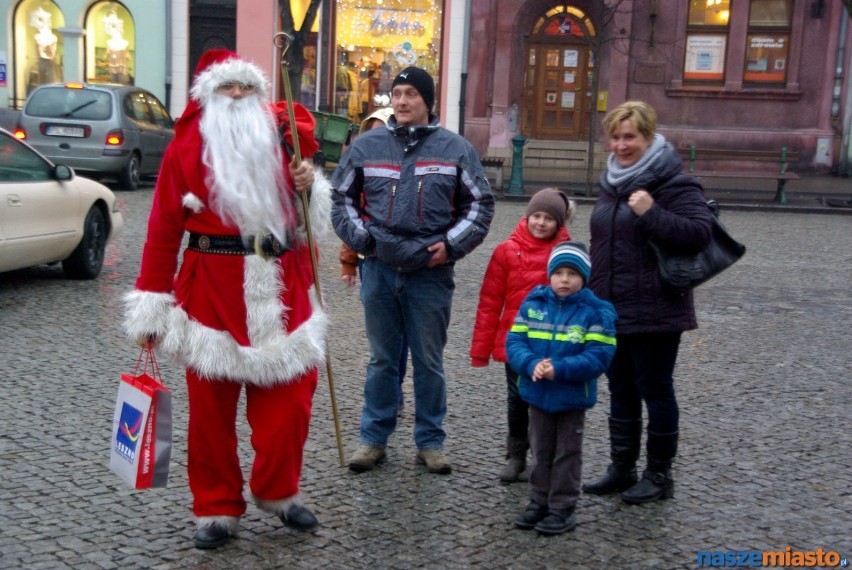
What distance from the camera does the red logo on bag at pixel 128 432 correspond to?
13.7ft

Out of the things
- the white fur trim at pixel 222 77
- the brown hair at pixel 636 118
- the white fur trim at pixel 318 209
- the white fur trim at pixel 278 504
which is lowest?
the white fur trim at pixel 278 504

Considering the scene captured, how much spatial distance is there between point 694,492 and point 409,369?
2.65m

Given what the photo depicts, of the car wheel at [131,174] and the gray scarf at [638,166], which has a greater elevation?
the gray scarf at [638,166]

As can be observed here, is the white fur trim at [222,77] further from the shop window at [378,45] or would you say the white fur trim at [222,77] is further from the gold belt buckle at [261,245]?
the shop window at [378,45]

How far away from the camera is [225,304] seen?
426 cm

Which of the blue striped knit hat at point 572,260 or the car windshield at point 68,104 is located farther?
the car windshield at point 68,104

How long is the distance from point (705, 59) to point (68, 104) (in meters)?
14.1

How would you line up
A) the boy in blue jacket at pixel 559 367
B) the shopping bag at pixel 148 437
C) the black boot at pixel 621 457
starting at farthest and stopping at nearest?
the black boot at pixel 621 457, the boy in blue jacket at pixel 559 367, the shopping bag at pixel 148 437

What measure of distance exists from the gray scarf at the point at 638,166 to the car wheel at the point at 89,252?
644 centimetres

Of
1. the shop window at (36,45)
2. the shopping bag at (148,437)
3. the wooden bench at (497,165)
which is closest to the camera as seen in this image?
the shopping bag at (148,437)

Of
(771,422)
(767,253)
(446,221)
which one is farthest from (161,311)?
(767,253)

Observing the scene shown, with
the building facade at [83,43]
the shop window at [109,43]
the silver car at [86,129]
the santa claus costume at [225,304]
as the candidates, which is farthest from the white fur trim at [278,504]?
the shop window at [109,43]

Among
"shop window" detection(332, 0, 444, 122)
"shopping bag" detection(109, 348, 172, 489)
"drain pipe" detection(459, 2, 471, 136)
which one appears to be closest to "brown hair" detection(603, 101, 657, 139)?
"shopping bag" detection(109, 348, 172, 489)

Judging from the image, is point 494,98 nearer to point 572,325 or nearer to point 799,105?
point 799,105
